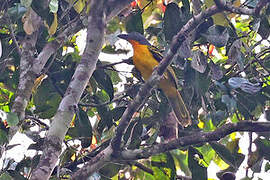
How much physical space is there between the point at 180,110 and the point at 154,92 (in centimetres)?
26

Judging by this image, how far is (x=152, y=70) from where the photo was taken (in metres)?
3.88

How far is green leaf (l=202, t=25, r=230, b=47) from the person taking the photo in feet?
8.84

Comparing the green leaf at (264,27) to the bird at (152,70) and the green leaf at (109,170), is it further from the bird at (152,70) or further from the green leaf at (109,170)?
the green leaf at (109,170)

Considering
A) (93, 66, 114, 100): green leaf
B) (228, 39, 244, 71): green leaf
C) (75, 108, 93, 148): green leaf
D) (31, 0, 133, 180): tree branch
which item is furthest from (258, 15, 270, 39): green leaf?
(75, 108, 93, 148): green leaf

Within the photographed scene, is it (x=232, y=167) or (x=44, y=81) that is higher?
(x=44, y=81)

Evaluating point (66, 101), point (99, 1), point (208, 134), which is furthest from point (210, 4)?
point (66, 101)

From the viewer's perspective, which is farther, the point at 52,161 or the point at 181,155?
the point at 181,155

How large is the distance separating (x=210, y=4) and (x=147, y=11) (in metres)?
0.83

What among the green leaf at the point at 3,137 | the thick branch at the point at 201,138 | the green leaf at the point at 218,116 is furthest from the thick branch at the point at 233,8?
the green leaf at the point at 3,137

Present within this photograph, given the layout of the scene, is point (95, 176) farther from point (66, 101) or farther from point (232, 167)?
point (232, 167)

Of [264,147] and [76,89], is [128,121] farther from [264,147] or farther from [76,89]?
[264,147]

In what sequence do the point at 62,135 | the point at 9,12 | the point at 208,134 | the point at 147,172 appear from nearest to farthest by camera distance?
the point at 208,134
the point at 62,135
the point at 147,172
the point at 9,12

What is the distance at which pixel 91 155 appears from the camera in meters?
3.07

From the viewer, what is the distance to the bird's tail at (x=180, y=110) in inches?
132
